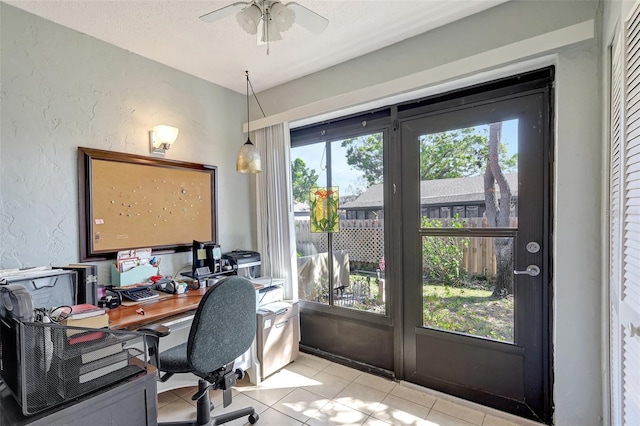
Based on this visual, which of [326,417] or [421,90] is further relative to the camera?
[421,90]

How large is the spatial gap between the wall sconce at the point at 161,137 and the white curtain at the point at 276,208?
0.85 m

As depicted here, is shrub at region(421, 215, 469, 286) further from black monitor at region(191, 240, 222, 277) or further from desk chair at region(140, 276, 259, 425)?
black monitor at region(191, 240, 222, 277)

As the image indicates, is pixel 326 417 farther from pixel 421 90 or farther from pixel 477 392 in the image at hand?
pixel 421 90

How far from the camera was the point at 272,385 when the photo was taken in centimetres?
241

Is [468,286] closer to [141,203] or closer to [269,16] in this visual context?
[269,16]

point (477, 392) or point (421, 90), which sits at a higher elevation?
point (421, 90)

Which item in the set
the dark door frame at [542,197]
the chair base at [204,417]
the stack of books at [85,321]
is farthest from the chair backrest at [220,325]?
the dark door frame at [542,197]

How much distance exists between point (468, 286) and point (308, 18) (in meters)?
2.01

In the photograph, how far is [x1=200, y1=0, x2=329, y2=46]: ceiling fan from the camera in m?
1.50

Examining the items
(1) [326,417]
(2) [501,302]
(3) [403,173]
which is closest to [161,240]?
(1) [326,417]

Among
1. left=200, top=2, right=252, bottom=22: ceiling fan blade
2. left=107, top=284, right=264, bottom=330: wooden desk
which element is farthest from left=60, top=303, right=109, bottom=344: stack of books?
left=200, top=2, right=252, bottom=22: ceiling fan blade

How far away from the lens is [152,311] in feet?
5.99

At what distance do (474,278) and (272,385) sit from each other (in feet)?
5.80

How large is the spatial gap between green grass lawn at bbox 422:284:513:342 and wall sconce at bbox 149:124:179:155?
7.72 feet
